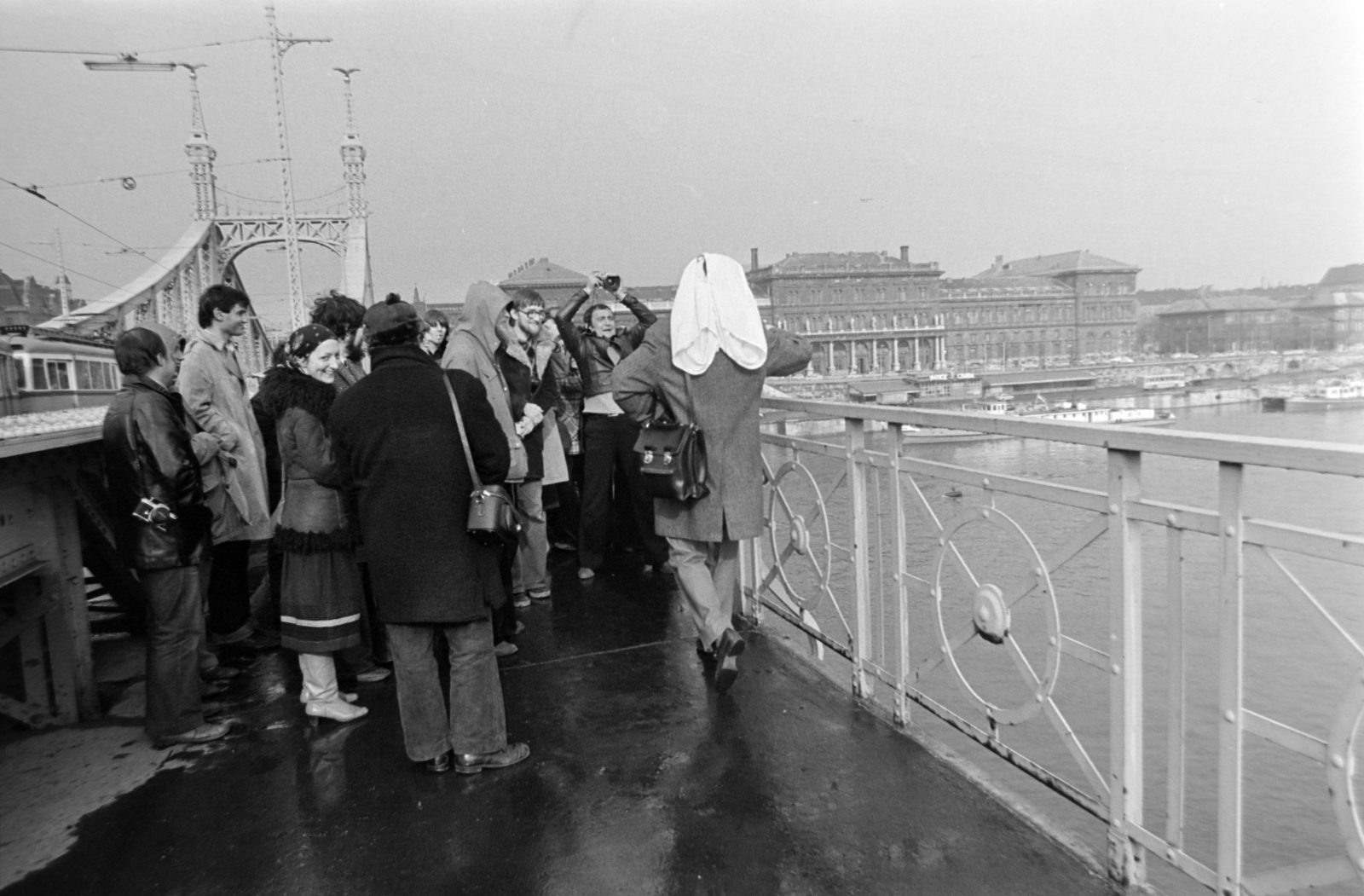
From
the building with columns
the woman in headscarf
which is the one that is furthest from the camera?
the building with columns

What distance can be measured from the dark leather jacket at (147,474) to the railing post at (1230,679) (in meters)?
2.81

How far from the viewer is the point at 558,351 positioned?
15.8ft

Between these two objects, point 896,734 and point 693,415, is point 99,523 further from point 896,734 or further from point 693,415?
point 896,734

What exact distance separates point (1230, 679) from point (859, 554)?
4.53 ft

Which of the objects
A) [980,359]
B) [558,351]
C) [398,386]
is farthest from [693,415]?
[980,359]

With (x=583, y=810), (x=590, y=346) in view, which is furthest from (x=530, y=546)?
(x=583, y=810)

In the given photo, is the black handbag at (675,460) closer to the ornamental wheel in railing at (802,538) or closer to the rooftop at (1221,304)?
the ornamental wheel in railing at (802,538)

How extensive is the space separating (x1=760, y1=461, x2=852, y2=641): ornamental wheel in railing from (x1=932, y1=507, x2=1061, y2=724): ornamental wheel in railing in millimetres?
641

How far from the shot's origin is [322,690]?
2.91 meters

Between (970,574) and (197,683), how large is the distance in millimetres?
2480

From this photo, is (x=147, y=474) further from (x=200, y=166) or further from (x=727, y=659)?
(x=200, y=166)

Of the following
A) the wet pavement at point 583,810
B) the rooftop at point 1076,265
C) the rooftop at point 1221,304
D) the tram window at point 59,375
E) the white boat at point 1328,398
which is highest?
the rooftop at point 1076,265

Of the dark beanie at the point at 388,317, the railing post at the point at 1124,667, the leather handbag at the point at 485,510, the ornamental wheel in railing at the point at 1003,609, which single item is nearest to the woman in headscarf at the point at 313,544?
the dark beanie at the point at 388,317

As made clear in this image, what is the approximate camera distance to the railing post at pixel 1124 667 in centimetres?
175
